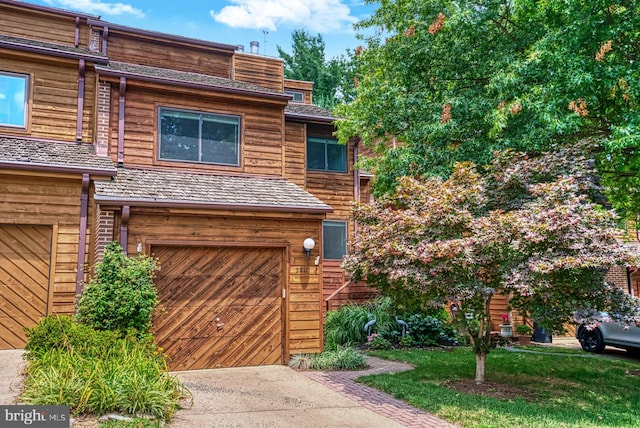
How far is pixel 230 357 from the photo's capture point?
947 cm

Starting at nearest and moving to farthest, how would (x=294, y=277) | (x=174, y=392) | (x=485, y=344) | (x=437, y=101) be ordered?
(x=174, y=392)
(x=485, y=344)
(x=294, y=277)
(x=437, y=101)

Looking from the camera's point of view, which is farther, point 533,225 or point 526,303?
point 526,303

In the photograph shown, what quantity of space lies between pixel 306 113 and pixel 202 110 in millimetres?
4577

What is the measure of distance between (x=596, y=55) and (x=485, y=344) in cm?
541

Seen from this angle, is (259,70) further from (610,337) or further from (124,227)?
(610,337)

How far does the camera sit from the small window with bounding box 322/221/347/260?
15553 millimetres

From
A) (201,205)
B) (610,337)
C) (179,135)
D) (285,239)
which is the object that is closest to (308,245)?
(285,239)

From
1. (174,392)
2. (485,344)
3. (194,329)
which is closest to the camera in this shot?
(174,392)

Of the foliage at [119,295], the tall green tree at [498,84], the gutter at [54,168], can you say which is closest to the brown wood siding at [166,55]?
the tall green tree at [498,84]

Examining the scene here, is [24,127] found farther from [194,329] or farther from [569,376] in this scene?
[569,376]

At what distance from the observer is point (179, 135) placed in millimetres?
11023

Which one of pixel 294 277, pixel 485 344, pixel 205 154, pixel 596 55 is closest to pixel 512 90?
pixel 596 55

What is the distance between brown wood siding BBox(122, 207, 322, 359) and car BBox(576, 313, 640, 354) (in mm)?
6638

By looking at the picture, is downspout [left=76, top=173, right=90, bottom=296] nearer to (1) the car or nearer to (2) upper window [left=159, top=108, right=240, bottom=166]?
(2) upper window [left=159, top=108, right=240, bottom=166]
